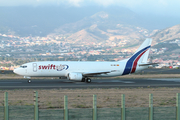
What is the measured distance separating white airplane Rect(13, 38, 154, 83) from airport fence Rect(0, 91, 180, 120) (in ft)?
97.7

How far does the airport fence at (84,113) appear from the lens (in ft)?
35.0

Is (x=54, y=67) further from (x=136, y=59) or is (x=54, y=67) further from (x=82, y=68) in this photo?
(x=136, y=59)

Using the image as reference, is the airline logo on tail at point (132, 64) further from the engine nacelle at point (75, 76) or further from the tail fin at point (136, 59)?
the engine nacelle at point (75, 76)

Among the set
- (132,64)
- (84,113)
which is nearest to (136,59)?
(132,64)

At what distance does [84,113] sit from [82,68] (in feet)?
108

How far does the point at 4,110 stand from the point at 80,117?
2870mm

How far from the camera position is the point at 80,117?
10922mm

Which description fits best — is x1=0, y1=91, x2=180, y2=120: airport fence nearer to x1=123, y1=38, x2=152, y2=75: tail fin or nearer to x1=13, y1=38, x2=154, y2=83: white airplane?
x1=13, y1=38, x2=154, y2=83: white airplane

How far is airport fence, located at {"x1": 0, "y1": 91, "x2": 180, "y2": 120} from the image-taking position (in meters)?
10.7

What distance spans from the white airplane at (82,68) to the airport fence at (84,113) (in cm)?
2978

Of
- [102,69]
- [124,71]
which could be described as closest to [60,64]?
[102,69]

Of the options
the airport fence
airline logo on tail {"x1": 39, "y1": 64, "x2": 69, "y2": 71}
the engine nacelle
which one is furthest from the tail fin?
the airport fence

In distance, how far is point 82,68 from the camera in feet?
144

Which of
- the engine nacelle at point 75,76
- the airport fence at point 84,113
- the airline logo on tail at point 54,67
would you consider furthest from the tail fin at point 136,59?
the airport fence at point 84,113
